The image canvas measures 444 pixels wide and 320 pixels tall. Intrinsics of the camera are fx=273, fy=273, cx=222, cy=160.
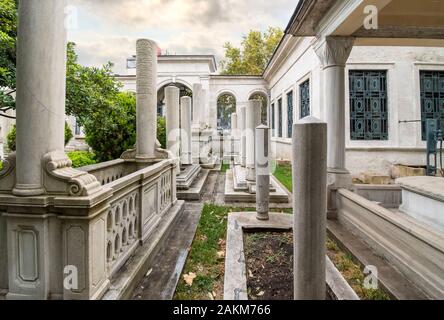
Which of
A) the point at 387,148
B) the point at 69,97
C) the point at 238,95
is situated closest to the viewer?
the point at 69,97

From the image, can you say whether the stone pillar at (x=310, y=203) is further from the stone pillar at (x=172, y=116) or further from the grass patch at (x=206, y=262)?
the stone pillar at (x=172, y=116)

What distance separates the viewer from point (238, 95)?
79.5 feet

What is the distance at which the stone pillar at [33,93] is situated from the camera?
2250 mm

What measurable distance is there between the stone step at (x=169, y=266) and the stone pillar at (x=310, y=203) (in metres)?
1.51

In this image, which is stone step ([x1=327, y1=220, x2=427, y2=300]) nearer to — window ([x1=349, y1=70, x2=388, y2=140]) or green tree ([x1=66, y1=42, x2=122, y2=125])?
green tree ([x1=66, y1=42, x2=122, y2=125])

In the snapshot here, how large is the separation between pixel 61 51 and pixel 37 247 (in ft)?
5.61

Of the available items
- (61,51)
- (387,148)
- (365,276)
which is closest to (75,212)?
(61,51)

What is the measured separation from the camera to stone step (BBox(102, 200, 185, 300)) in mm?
2615

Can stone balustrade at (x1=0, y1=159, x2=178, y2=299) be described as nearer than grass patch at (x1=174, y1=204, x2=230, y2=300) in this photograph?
Yes

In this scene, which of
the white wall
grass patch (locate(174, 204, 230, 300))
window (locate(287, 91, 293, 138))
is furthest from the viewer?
window (locate(287, 91, 293, 138))

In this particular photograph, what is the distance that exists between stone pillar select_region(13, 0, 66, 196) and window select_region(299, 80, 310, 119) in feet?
35.5

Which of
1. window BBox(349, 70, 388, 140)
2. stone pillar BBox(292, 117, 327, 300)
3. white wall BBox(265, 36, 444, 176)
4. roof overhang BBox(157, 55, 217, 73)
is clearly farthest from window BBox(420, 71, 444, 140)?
roof overhang BBox(157, 55, 217, 73)

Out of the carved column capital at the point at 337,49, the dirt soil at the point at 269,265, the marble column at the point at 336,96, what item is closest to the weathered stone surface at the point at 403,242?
the marble column at the point at 336,96
